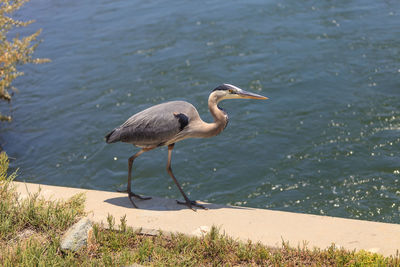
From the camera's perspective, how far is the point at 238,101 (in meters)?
12.4

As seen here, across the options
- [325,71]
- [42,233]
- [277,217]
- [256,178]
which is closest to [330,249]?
[277,217]

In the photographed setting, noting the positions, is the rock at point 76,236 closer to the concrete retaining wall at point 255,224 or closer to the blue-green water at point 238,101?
the concrete retaining wall at point 255,224

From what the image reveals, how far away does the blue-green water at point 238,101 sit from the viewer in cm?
926

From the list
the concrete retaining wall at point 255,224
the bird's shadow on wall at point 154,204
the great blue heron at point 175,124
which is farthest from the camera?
the great blue heron at point 175,124

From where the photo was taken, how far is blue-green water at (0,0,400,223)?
926 cm

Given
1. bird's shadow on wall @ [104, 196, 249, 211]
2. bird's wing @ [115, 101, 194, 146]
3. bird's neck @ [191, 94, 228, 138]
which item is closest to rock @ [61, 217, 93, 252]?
bird's shadow on wall @ [104, 196, 249, 211]

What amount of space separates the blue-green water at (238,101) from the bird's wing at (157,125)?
223 cm

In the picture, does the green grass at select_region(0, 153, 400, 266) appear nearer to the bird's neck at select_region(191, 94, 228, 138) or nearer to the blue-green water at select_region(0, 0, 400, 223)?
the bird's neck at select_region(191, 94, 228, 138)

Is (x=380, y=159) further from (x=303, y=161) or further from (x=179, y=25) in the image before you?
(x=179, y=25)

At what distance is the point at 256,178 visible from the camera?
9.41 meters

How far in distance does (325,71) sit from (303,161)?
399cm

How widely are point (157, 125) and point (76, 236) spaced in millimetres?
2128

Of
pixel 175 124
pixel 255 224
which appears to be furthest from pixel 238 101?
pixel 255 224

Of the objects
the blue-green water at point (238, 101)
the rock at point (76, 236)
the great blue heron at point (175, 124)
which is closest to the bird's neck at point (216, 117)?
the great blue heron at point (175, 124)
